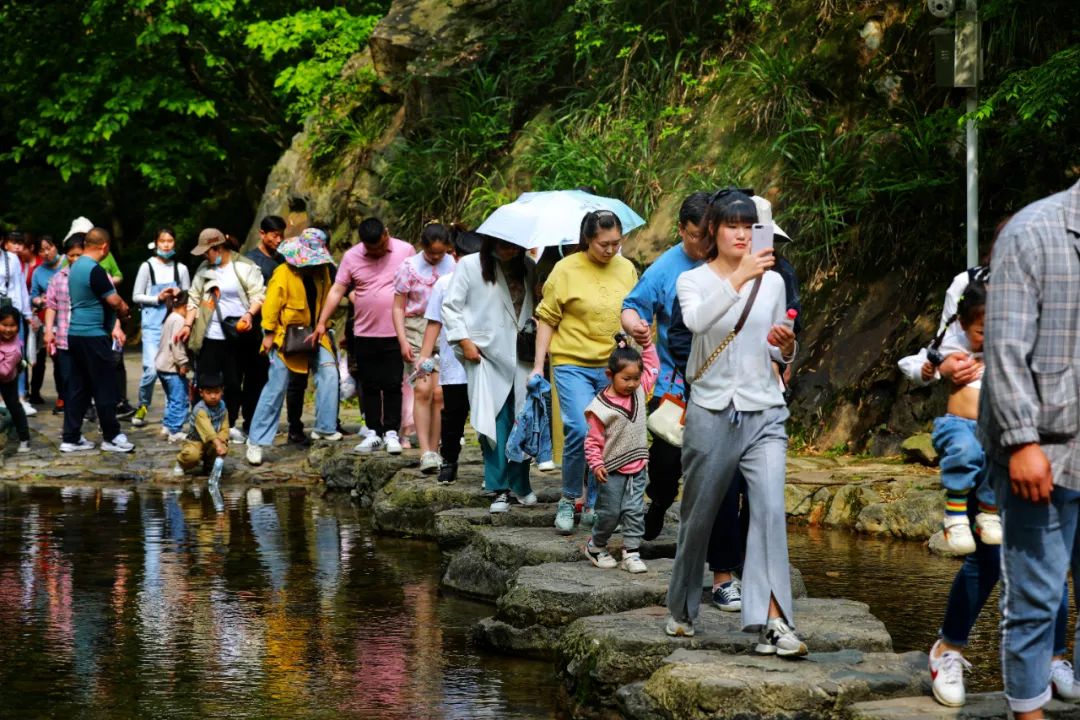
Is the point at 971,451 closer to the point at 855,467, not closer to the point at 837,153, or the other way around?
the point at 855,467

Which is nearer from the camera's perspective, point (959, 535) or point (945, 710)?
point (945, 710)

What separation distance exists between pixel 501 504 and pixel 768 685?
4.15 meters

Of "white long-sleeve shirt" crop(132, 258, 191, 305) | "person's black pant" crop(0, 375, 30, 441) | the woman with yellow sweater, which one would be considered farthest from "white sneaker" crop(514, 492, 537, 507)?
"white long-sleeve shirt" crop(132, 258, 191, 305)

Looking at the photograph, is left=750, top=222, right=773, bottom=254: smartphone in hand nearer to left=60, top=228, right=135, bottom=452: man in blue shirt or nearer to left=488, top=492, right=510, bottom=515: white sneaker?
left=488, top=492, right=510, bottom=515: white sneaker

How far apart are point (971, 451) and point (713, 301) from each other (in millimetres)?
1063

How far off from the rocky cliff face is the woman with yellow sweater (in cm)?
453

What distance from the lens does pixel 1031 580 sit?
470 cm

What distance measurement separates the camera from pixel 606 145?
55.5 ft

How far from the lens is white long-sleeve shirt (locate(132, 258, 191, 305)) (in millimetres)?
15500

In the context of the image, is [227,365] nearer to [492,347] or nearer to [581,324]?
[492,347]

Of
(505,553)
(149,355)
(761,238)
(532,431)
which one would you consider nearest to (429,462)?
(532,431)

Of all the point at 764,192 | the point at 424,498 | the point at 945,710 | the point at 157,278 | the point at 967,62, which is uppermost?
the point at 967,62

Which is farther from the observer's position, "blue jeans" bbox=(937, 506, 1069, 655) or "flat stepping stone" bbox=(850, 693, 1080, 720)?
"blue jeans" bbox=(937, 506, 1069, 655)

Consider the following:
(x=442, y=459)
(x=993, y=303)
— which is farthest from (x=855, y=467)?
(x=993, y=303)
